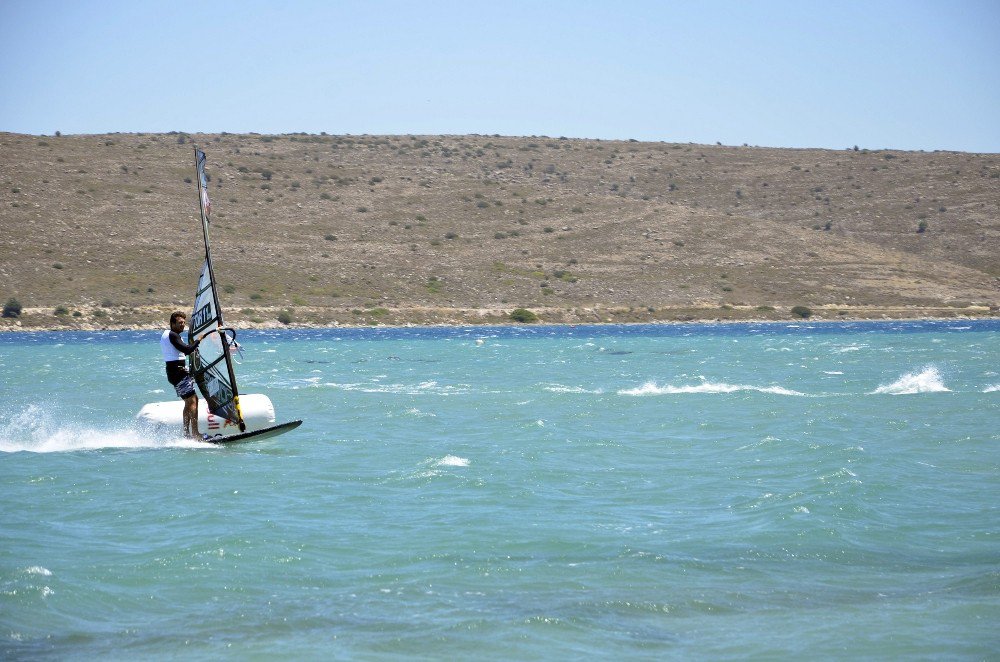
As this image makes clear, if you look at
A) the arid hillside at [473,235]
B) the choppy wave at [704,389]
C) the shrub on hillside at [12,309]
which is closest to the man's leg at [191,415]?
the choppy wave at [704,389]

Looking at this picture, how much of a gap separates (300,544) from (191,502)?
3.03 m

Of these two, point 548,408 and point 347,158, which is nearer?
point 548,408

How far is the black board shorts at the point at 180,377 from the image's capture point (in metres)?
18.4

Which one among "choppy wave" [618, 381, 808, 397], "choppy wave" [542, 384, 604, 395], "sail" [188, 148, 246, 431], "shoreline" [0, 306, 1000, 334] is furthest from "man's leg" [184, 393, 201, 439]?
"shoreline" [0, 306, 1000, 334]

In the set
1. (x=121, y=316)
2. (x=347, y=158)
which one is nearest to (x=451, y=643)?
(x=121, y=316)

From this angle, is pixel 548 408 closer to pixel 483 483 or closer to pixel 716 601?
pixel 483 483

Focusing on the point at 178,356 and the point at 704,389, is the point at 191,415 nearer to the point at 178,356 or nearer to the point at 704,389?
the point at 178,356

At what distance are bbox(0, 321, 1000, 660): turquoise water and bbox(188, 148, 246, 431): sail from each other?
943 mm

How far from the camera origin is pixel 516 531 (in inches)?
526

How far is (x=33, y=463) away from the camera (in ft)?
61.5

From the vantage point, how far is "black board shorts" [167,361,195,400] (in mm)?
18391

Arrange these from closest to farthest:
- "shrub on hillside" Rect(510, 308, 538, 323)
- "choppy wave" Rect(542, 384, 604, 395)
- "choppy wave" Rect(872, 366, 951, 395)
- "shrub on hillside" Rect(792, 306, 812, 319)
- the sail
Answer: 1. the sail
2. "choppy wave" Rect(872, 366, 951, 395)
3. "choppy wave" Rect(542, 384, 604, 395)
4. "shrub on hillside" Rect(510, 308, 538, 323)
5. "shrub on hillside" Rect(792, 306, 812, 319)

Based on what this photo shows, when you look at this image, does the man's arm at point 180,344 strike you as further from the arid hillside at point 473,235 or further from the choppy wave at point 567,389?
the arid hillside at point 473,235

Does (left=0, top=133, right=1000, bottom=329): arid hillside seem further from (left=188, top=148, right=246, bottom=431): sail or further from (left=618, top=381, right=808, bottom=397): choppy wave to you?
(left=188, top=148, right=246, bottom=431): sail
